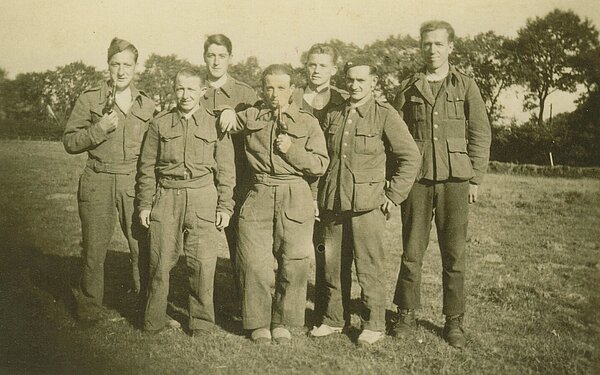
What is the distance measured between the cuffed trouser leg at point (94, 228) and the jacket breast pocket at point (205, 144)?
753 millimetres

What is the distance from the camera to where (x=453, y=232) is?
3859 mm

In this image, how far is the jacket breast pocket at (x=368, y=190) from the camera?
3699mm

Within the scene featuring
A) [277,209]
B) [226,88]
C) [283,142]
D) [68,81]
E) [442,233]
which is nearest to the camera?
[283,142]

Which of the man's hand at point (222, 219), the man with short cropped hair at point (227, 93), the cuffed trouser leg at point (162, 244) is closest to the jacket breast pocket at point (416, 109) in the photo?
the man with short cropped hair at point (227, 93)

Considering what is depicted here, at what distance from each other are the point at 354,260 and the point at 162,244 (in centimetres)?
141

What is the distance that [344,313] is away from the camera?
4074mm

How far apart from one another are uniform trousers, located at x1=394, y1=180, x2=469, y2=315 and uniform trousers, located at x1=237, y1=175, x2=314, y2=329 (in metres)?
0.77

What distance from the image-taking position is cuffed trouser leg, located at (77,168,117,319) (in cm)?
400

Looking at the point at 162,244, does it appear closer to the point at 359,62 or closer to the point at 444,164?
the point at 359,62

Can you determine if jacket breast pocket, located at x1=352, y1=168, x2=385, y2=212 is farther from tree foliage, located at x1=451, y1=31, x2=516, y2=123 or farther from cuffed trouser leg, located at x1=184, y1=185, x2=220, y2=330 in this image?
tree foliage, located at x1=451, y1=31, x2=516, y2=123

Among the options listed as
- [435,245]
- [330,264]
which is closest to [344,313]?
[330,264]

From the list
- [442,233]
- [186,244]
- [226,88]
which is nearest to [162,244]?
[186,244]

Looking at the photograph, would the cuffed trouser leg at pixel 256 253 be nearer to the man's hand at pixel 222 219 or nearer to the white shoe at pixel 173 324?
the man's hand at pixel 222 219

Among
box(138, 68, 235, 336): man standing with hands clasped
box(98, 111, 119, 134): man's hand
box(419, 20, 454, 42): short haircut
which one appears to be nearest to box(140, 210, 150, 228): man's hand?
box(138, 68, 235, 336): man standing with hands clasped
